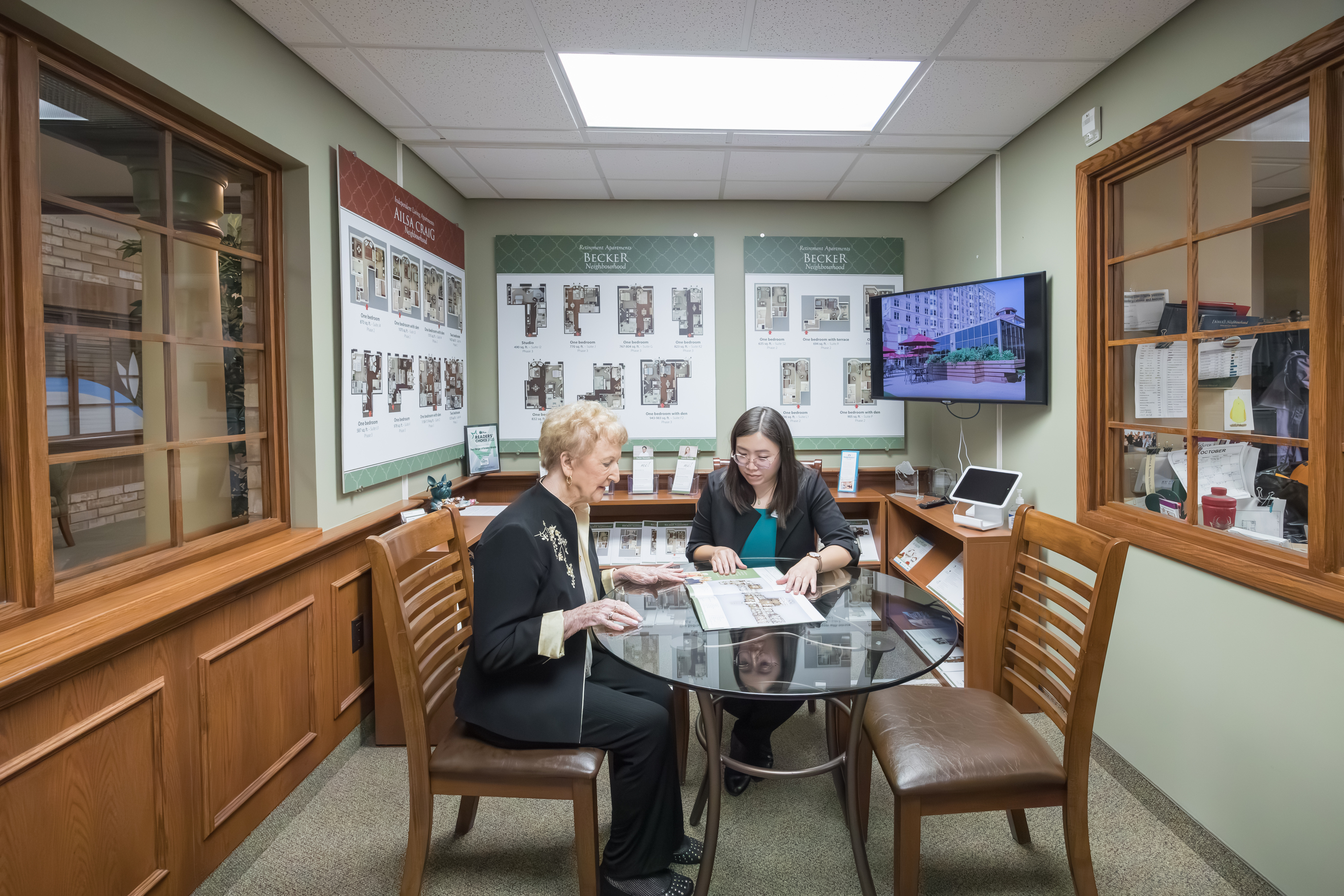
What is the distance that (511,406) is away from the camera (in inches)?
164

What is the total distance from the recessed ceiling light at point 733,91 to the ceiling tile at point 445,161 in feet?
2.81

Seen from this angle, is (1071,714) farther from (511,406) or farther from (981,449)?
(511,406)

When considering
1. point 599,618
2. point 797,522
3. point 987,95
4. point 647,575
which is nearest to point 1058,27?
point 987,95

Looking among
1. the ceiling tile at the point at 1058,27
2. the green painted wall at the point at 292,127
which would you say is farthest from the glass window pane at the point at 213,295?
the ceiling tile at the point at 1058,27

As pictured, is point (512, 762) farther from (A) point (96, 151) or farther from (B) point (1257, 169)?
(B) point (1257, 169)

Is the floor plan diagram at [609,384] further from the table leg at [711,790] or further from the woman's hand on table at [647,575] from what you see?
the table leg at [711,790]

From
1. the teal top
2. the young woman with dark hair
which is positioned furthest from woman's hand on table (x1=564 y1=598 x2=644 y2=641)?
the teal top

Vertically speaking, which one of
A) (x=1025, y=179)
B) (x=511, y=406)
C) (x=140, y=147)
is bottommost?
(x=511, y=406)

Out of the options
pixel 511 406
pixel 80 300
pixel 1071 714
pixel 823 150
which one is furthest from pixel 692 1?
pixel 511 406

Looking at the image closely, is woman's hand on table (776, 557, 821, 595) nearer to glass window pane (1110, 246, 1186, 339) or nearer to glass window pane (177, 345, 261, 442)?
glass window pane (1110, 246, 1186, 339)

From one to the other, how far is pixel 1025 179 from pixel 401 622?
3.35 meters

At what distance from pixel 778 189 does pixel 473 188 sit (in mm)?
1853

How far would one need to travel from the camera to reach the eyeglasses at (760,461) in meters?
2.48

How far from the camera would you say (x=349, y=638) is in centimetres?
267
